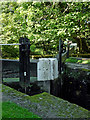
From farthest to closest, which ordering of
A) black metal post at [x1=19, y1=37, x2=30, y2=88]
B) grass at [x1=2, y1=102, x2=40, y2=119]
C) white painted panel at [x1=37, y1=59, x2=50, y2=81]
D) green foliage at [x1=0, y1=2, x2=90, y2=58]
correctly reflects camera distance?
1. green foliage at [x1=0, y1=2, x2=90, y2=58]
2. white painted panel at [x1=37, y1=59, x2=50, y2=81]
3. grass at [x1=2, y1=102, x2=40, y2=119]
4. black metal post at [x1=19, y1=37, x2=30, y2=88]

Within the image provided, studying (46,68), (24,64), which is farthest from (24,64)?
(46,68)

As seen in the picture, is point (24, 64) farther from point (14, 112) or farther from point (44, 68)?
point (44, 68)

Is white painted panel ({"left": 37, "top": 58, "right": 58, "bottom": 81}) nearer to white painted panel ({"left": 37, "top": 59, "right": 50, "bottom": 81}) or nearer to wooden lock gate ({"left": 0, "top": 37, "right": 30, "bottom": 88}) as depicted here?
white painted panel ({"left": 37, "top": 59, "right": 50, "bottom": 81})

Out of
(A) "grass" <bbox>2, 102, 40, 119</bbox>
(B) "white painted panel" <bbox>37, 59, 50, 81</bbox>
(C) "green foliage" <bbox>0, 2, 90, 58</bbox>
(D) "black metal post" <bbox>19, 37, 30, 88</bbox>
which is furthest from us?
(C) "green foliage" <bbox>0, 2, 90, 58</bbox>

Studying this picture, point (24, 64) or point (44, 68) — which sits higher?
point (24, 64)

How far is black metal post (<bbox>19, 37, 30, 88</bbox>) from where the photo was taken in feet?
4.51

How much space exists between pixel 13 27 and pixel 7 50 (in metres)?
2.82

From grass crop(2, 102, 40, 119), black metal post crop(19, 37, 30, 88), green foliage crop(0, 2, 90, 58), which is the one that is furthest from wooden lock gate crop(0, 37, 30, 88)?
green foliage crop(0, 2, 90, 58)

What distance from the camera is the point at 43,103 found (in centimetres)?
232

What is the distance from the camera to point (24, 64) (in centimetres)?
141

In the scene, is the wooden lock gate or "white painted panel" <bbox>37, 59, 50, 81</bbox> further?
"white painted panel" <bbox>37, 59, 50, 81</bbox>

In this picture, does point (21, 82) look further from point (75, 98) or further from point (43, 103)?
point (75, 98)

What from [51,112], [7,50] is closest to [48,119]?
[51,112]

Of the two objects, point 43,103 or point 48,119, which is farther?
point 43,103
